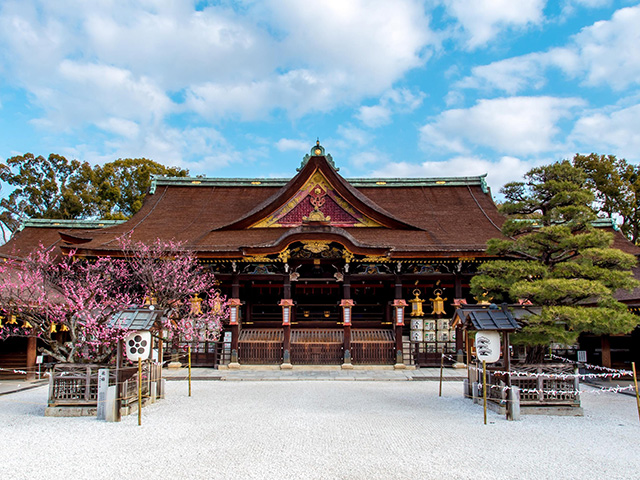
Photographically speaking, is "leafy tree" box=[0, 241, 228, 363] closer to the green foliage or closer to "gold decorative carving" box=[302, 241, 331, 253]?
"gold decorative carving" box=[302, 241, 331, 253]

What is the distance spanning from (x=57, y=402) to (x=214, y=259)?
8.25 meters

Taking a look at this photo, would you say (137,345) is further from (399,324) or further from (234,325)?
(399,324)

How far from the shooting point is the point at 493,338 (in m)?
9.68

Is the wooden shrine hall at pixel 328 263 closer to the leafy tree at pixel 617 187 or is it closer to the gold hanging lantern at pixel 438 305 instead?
→ the gold hanging lantern at pixel 438 305

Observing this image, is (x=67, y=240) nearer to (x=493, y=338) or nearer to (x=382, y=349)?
(x=382, y=349)

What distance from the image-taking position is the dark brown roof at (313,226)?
16406 millimetres

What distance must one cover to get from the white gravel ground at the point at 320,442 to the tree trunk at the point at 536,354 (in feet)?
4.67

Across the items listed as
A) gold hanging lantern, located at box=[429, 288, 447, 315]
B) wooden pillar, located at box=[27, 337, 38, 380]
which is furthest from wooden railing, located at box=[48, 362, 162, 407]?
gold hanging lantern, located at box=[429, 288, 447, 315]

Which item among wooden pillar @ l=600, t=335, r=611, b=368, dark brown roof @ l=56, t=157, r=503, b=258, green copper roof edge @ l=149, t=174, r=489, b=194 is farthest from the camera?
green copper roof edge @ l=149, t=174, r=489, b=194

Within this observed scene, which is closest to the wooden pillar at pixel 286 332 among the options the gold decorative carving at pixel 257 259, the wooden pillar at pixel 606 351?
the gold decorative carving at pixel 257 259

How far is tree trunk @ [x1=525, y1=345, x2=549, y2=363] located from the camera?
419 inches

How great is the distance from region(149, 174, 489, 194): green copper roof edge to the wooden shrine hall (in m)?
2.10

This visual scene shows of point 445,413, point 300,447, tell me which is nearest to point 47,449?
point 300,447

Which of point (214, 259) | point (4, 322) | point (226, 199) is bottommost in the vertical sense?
point (4, 322)
